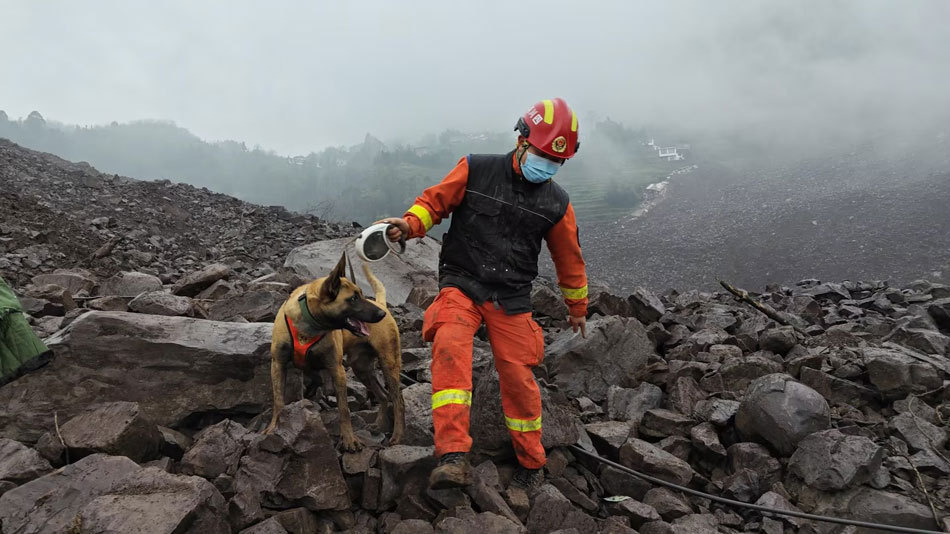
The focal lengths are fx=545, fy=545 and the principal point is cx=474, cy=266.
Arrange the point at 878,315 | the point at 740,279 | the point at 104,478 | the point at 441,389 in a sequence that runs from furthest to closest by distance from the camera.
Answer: the point at 740,279, the point at 878,315, the point at 441,389, the point at 104,478

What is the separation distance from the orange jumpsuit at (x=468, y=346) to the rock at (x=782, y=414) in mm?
1578

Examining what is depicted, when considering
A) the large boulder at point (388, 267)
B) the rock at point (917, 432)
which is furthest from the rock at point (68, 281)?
the rock at point (917, 432)

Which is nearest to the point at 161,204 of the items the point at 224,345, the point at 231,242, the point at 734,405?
the point at 231,242

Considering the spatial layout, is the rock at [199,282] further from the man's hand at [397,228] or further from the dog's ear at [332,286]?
the man's hand at [397,228]

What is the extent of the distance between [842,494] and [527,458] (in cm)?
185

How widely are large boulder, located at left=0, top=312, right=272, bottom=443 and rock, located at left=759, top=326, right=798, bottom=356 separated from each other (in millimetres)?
4707

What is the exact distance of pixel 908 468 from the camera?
3404 mm

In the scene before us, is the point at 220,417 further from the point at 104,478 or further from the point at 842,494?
the point at 842,494

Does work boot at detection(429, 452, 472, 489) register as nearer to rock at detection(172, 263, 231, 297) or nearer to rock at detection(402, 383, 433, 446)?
rock at detection(402, 383, 433, 446)

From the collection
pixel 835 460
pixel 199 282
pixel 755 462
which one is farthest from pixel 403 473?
pixel 199 282

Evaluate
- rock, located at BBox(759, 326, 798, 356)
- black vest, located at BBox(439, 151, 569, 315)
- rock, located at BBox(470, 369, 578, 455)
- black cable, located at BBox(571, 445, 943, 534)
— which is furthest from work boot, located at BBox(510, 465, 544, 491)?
rock, located at BBox(759, 326, 798, 356)

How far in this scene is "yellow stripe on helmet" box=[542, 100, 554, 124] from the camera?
3117 millimetres

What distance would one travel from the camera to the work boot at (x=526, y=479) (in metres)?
3.10

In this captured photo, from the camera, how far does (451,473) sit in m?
2.58
